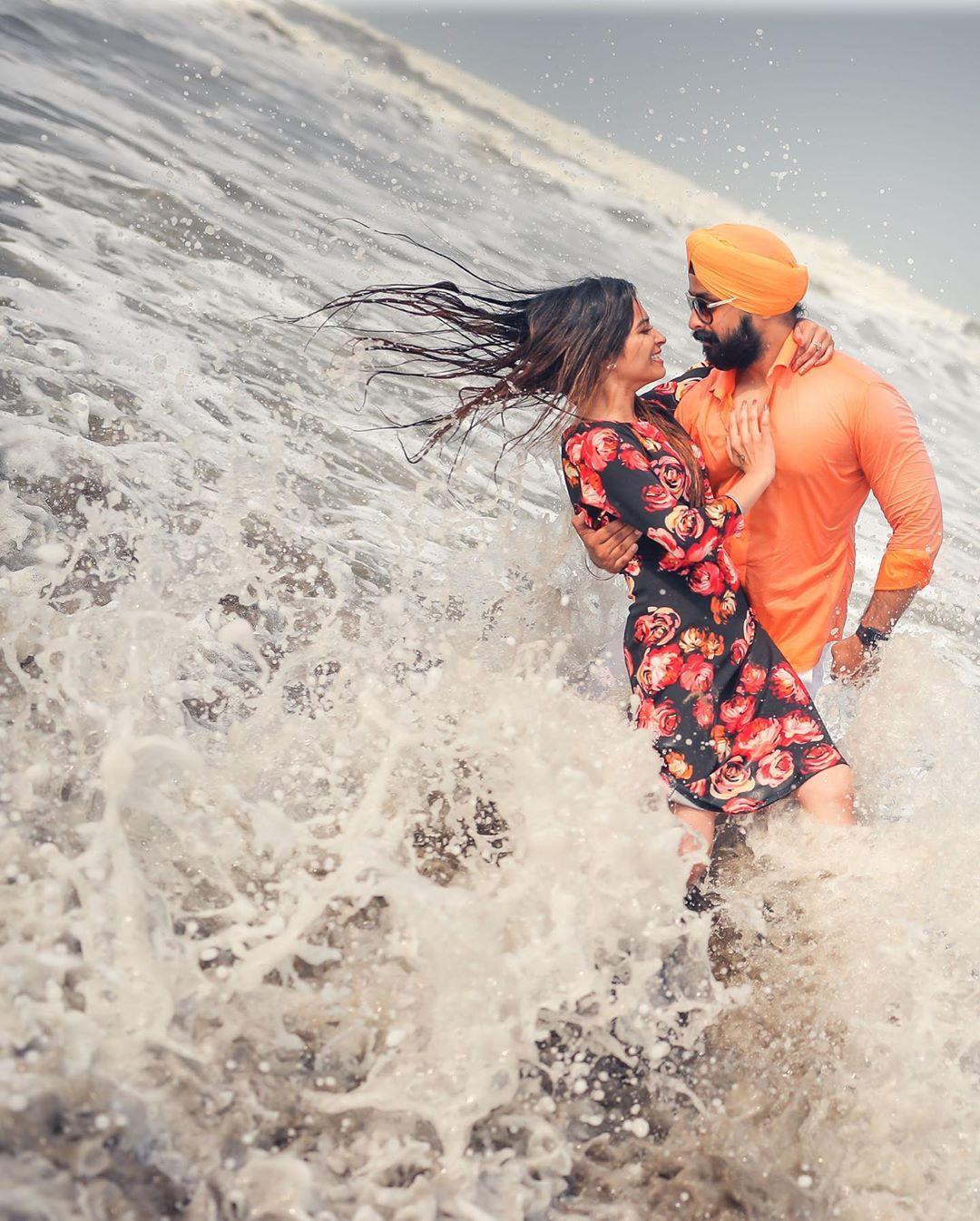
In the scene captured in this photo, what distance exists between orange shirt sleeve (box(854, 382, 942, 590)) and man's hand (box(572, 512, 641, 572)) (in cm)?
69

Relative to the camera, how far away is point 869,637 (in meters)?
3.28

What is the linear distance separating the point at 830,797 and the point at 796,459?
90 cm

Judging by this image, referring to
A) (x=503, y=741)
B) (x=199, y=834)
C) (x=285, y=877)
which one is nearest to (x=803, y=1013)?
(x=503, y=741)

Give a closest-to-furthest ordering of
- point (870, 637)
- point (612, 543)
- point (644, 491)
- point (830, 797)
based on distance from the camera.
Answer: point (644, 491)
point (612, 543)
point (830, 797)
point (870, 637)

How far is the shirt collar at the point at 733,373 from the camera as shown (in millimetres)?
3109

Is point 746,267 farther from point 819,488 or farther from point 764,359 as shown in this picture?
point 819,488

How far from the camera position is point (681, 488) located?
113 inches

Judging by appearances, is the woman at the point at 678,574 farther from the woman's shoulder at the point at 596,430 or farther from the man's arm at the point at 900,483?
the man's arm at the point at 900,483

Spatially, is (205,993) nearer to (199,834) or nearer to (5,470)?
(199,834)

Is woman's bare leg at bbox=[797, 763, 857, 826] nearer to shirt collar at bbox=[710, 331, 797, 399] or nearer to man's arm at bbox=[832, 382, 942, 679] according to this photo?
man's arm at bbox=[832, 382, 942, 679]

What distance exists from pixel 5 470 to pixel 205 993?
2730mm

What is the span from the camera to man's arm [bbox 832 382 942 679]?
3.03m

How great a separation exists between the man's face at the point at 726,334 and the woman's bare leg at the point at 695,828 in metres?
1.21

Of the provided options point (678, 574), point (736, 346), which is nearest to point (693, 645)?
point (678, 574)
